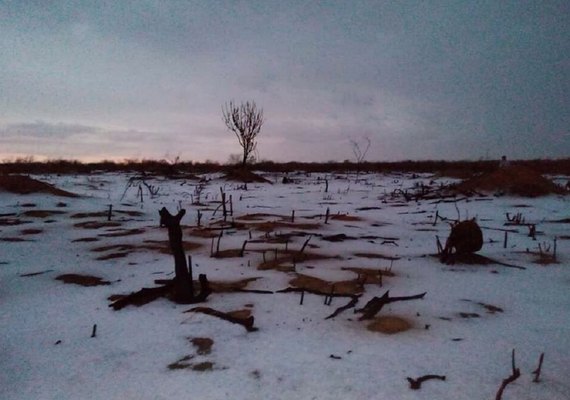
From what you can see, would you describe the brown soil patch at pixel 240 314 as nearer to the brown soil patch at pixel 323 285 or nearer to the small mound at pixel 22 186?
the brown soil patch at pixel 323 285

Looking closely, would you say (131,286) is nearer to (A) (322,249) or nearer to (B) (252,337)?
(B) (252,337)

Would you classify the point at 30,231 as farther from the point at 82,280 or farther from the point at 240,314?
the point at 240,314

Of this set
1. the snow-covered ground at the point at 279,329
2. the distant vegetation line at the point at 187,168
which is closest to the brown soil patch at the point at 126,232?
the snow-covered ground at the point at 279,329

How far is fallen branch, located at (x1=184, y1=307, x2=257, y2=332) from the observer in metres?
1.85

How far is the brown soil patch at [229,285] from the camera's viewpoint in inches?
94.3

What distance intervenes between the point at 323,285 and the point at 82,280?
1.46 m

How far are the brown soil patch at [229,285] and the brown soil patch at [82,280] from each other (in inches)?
25.6

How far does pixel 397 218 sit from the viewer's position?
18.1 ft

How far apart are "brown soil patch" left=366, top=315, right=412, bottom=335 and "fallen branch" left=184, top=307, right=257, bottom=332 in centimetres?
51

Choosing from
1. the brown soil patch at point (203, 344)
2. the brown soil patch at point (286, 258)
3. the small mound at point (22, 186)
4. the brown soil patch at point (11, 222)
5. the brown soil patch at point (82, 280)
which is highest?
the small mound at point (22, 186)

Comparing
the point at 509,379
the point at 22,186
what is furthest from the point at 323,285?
the point at 22,186

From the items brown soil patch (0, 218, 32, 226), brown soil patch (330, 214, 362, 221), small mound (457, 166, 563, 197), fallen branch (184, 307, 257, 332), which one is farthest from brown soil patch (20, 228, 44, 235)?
small mound (457, 166, 563, 197)

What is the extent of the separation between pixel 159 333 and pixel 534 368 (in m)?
1.45

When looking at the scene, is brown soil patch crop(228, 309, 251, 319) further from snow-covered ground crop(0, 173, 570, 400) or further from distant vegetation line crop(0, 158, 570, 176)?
distant vegetation line crop(0, 158, 570, 176)
